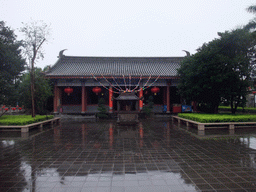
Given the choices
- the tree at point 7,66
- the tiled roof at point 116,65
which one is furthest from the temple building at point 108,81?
the tree at point 7,66

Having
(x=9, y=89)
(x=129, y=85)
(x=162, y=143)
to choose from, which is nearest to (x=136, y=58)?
(x=129, y=85)

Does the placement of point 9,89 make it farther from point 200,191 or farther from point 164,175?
point 200,191

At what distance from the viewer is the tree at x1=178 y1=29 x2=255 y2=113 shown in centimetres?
1165

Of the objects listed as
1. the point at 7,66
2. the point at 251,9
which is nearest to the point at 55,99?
the point at 7,66

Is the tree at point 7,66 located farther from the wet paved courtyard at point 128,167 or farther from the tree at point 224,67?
the tree at point 224,67

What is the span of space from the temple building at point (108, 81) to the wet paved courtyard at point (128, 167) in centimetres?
1006

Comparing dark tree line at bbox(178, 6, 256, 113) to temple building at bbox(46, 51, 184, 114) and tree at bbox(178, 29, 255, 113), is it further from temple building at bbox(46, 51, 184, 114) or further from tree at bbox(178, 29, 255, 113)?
temple building at bbox(46, 51, 184, 114)

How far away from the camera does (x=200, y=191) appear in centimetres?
329

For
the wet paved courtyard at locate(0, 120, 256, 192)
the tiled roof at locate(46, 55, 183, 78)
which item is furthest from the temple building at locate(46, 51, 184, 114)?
the wet paved courtyard at locate(0, 120, 256, 192)

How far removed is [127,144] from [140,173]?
276 centimetres

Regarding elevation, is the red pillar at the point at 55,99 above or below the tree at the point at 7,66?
below

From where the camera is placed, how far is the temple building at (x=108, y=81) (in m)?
17.1

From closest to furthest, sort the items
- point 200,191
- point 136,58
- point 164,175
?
point 200,191, point 164,175, point 136,58

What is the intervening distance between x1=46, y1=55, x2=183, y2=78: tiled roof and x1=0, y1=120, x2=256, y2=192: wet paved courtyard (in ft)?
41.7
